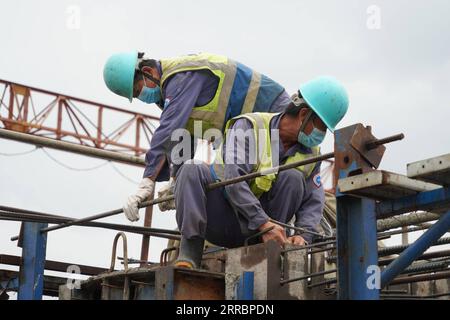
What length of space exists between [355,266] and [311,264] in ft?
4.49

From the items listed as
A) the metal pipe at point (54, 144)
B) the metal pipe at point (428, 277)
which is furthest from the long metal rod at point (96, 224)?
the metal pipe at point (54, 144)

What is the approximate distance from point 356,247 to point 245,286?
0.98 metres

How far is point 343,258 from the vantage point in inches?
244

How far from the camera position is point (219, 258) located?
7523 mm

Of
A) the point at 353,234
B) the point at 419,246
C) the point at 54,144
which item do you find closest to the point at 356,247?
the point at 353,234

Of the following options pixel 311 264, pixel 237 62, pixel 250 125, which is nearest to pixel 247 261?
pixel 311 264

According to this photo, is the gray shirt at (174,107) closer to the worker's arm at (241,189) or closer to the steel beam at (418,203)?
the worker's arm at (241,189)

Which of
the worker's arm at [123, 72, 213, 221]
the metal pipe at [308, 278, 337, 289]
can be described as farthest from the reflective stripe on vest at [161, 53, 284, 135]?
the metal pipe at [308, 278, 337, 289]

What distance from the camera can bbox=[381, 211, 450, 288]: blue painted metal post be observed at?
602cm

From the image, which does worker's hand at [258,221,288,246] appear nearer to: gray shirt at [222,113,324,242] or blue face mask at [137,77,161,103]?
gray shirt at [222,113,324,242]

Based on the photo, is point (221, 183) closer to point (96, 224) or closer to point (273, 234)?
point (273, 234)

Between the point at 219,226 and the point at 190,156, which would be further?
the point at 190,156

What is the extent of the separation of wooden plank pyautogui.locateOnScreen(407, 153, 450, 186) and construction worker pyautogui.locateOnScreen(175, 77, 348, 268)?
1731 mm
